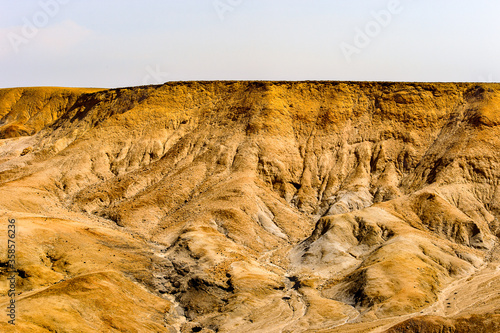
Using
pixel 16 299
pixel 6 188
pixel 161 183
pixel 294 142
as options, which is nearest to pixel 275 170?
pixel 294 142

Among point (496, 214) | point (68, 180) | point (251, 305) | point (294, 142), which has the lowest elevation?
point (251, 305)

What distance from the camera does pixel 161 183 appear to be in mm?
70562

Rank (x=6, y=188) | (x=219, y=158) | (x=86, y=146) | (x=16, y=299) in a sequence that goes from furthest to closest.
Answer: (x=86, y=146)
(x=219, y=158)
(x=6, y=188)
(x=16, y=299)

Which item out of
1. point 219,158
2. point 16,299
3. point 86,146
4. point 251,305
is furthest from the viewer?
point 86,146

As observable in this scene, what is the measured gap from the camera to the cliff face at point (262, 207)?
4269 cm

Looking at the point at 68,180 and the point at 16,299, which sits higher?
the point at 68,180

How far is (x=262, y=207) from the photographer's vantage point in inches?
2525

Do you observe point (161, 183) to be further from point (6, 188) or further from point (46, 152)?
point (46, 152)

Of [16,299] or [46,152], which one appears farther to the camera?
[46,152]

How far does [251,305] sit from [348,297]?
7.99m

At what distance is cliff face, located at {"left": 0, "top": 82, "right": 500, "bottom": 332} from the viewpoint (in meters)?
42.7

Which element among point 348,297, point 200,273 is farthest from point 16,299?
point 348,297

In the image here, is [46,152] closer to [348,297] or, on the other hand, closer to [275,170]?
[275,170]

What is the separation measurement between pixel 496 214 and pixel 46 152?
6437 cm
